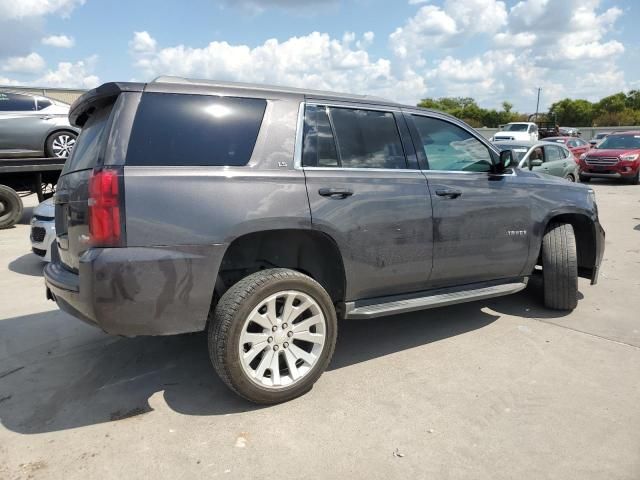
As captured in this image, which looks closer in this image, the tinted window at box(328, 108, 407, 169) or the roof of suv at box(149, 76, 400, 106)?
the roof of suv at box(149, 76, 400, 106)

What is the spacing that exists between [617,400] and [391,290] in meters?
1.56

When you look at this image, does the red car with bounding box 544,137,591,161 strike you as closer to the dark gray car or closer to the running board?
the dark gray car

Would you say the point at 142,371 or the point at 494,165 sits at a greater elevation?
the point at 494,165

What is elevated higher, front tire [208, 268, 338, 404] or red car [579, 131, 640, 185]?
red car [579, 131, 640, 185]

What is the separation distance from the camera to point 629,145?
672 inches

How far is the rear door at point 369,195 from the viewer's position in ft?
10.6

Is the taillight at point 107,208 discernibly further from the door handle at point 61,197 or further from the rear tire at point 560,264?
the rear tire at point 560,264

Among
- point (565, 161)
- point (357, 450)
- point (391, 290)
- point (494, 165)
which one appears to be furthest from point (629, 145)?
point (357, 450)

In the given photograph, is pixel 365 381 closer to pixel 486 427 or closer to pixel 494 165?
pixel 486 427

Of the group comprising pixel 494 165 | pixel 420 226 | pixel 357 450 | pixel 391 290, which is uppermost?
pixel 494 165

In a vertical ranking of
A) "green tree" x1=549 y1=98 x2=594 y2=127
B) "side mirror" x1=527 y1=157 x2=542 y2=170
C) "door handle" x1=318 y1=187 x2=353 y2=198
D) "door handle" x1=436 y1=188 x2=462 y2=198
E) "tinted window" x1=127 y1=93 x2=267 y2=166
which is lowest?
"door handle" x1=436 y1=188 x2=462 y2=198

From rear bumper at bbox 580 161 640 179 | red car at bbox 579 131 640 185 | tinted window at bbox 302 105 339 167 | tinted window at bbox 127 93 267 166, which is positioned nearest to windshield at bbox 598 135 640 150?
red car at bbox 579 131 640 185

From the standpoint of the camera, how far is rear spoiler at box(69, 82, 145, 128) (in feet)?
9.27

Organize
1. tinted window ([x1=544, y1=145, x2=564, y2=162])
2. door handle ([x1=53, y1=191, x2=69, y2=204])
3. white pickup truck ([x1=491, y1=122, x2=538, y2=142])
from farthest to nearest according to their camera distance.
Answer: white pickup truck ([x1=491, y1=122, x2=538, y2=142])
tinted window ([x1=544, y1=145, x2=564, y2=162])
door handle ([x1=53, y1=191, x2=69, y2=204])
